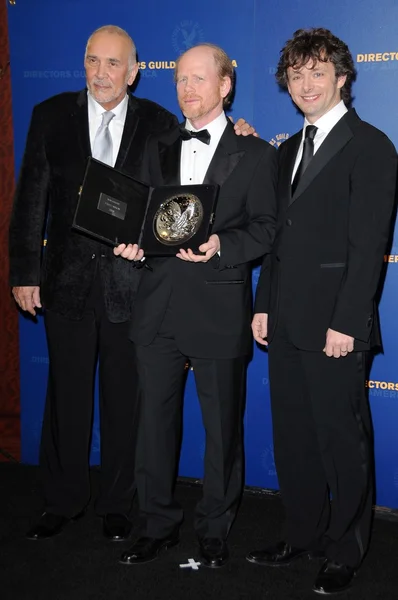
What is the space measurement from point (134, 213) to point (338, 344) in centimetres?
91

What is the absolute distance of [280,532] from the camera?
344cm

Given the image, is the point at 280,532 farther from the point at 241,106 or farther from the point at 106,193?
the point at 241,106

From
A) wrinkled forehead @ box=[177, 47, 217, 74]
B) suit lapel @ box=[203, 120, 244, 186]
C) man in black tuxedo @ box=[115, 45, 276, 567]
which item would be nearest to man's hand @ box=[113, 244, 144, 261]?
man in black tuxedo @ box=[115, 45, 276, 567]

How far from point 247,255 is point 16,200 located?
1.12 m

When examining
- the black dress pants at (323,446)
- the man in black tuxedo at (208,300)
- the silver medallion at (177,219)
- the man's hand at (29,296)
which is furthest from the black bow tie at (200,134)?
the man's hand at (29,296)

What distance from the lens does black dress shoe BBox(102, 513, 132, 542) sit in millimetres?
3344

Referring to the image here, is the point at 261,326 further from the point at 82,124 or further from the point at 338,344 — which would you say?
the point at 82,124

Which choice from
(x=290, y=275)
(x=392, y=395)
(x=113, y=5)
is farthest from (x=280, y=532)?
(x=113, y=5)

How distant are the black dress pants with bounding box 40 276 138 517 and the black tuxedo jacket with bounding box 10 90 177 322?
8cm

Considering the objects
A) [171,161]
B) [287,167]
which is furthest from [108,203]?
[287,167]

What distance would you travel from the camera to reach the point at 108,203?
2912 millimetres

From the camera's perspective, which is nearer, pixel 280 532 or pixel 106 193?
pixel 106 193

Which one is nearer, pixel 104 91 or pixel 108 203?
pixel 108 203

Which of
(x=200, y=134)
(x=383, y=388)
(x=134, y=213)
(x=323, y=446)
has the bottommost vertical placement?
(x=323, y=446)
